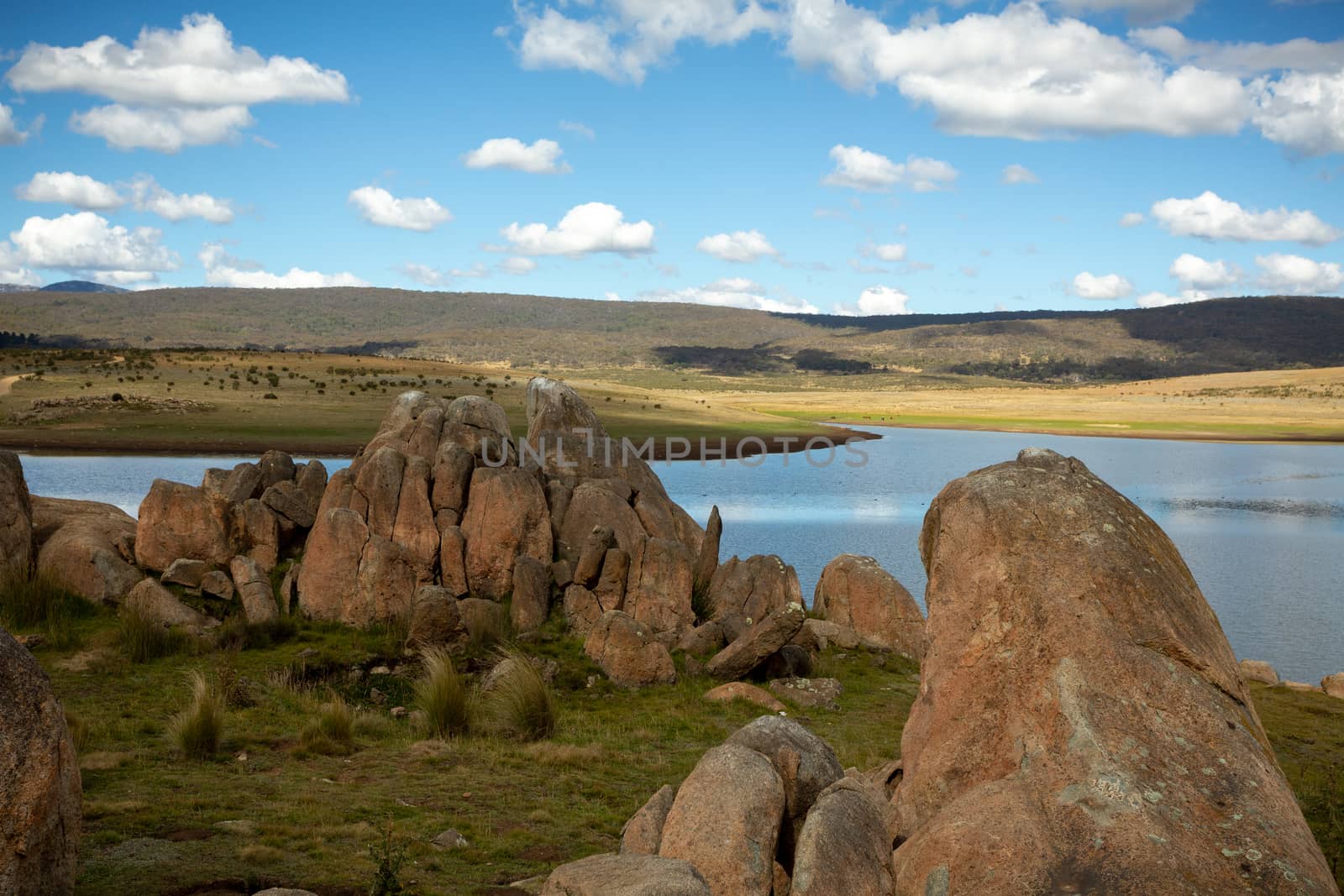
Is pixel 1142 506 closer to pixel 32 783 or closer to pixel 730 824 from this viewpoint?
pixel 730 824

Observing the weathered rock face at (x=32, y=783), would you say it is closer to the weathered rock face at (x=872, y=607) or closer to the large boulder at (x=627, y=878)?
the large boulder at (x=627, y=878)

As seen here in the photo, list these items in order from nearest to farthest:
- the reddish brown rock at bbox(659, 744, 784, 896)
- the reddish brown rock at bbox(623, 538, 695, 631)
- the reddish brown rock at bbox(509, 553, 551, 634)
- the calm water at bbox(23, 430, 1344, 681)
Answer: the reddish brown rock at bbox(659, 744, 784, 896)
the reddish brown rock at bbox(509, 553, 551, 634)
the reddish brown rock at bbox(623, 538, 695, 631)
the calm water at bbox(23, 430, 1344, 681)

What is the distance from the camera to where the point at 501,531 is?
70.4 ft

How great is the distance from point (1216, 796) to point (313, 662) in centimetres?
1407

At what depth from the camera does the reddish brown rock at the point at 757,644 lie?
17453mm

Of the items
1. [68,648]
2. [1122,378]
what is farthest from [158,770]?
[1122,378]

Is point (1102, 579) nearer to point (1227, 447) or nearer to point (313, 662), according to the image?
point (313, 662)

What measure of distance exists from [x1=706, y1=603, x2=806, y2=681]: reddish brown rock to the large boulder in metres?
9.84

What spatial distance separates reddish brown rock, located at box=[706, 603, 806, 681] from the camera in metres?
17.5

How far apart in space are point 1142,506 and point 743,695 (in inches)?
1444

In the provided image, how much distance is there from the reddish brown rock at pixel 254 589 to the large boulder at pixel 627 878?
42.3 ft

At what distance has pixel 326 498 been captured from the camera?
851 inches

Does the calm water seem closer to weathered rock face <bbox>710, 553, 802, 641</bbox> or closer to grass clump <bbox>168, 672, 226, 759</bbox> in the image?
weathered rock face <bbox>710, 553, 802, 641</bbox>

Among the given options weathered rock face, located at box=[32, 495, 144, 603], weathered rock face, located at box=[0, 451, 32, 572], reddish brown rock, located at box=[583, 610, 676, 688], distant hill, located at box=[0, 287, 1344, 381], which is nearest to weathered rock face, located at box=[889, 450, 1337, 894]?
reddish brown rock, located at box=[583, 610, 676, 688]
